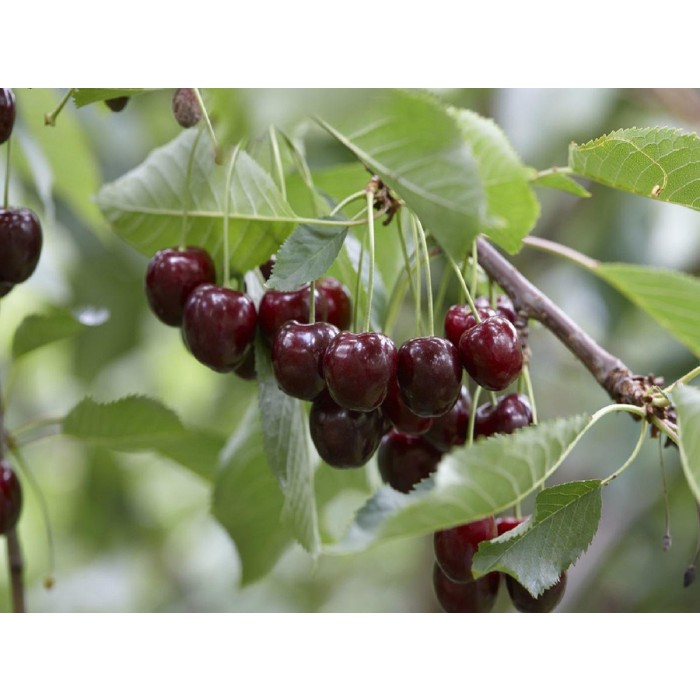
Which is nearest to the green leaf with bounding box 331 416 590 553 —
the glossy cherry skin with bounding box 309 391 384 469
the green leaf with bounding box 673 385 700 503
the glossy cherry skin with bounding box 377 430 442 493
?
the green leaf with bounding box 673 385 700 503

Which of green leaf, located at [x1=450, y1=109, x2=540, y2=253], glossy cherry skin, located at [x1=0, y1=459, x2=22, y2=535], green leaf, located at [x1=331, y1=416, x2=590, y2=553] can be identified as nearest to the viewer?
green leaf, located at [x1=331, y1=416, x2=590, y2=553]

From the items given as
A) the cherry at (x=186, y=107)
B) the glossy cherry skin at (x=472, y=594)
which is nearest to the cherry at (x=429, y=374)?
the glossy cherry skin at (x=472, y=594)

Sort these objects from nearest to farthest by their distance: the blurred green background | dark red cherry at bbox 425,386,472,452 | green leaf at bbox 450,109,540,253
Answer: green leaf at bbox 450,109,540,253 < dark red cherry at bbox 425,386,472,452 < the blurred green background

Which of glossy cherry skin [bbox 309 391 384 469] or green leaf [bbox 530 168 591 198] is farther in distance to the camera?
green leaf [bbox 530 168 591 198]

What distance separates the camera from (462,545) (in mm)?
888

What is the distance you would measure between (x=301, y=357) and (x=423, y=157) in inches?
9.3

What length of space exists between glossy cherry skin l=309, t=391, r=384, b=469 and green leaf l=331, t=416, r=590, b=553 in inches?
7.4

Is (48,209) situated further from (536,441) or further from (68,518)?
(68,518)

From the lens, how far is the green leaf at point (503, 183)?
78 cm

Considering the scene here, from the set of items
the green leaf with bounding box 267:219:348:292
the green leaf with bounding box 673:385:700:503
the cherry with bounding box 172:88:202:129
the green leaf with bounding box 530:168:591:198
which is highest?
the cherry with bounding box 172:88:202:129

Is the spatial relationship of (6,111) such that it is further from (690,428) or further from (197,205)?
(690,428)

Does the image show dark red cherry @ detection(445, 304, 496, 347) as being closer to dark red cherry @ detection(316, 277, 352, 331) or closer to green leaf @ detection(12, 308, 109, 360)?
dark red cherry @ detection(316, 277, 352, 331)

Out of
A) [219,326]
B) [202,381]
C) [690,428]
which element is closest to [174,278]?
[219,326]

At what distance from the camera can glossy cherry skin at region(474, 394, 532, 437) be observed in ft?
3.18
